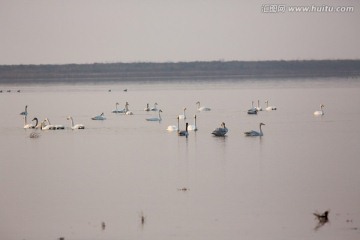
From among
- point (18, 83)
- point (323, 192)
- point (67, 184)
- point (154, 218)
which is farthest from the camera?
point (18, 83)

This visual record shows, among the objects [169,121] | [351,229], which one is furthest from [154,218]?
[169,121]

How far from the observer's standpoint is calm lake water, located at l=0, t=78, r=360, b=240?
10.7m

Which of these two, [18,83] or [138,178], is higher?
[18,83]

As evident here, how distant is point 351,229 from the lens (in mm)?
10352

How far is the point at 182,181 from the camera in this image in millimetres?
13742

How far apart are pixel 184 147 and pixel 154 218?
7.33 meters

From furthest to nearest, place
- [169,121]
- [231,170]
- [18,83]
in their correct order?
[18,83] < [169,121] < [231,170]

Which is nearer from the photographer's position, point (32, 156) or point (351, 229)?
point (351, 229)

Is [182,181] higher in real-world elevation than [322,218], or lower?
higher

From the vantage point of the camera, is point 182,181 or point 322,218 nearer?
point 322,218

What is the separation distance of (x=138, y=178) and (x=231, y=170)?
1.58m

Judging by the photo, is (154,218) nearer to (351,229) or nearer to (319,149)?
(351,229)

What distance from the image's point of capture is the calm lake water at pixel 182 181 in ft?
35.0

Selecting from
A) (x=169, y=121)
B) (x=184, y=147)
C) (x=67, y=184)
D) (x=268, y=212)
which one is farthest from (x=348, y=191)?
(x=169, y=121)
